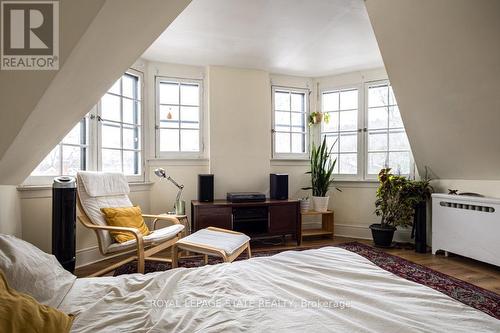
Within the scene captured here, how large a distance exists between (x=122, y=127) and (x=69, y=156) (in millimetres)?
734

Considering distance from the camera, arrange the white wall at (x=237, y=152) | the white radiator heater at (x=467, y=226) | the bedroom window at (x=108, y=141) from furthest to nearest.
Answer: the white wall at (x=237, y=152)
the bedroom window at (x=108, y=141)
the white radiator heater at (x=467, y=226)

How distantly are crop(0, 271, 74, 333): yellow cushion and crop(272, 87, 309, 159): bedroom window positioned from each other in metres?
3.72

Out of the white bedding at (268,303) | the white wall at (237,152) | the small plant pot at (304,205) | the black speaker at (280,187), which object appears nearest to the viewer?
the white bedding at (268,303)

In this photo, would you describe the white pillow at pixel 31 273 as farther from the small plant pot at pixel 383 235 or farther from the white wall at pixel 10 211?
A: the small plant pot at pixel 383 235

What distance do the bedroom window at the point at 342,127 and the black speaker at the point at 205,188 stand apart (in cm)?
209

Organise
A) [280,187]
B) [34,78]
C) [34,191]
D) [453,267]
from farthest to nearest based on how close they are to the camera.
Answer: [280,187], [453,267], [34,191], [34,78]

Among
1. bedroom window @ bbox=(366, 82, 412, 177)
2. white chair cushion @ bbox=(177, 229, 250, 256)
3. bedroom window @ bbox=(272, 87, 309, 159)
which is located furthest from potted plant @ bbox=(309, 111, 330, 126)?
white chair cushion @ bbox=(177, 229, 250, 256)

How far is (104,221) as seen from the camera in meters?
2.62

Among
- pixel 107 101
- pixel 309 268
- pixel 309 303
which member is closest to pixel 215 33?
pixel 107 101

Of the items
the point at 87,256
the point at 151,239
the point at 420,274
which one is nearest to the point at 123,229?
the point at 151,239

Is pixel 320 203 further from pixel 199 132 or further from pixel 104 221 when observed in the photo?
pixel 104 221

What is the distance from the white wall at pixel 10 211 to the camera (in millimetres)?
1885

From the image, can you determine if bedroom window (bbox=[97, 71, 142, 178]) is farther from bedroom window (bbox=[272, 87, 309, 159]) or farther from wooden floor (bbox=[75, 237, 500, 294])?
bedroom window (bbox=[272, 87, 309, 159])

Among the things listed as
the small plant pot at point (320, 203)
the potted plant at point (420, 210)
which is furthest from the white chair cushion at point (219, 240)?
the potted plant at point (420, 210)
